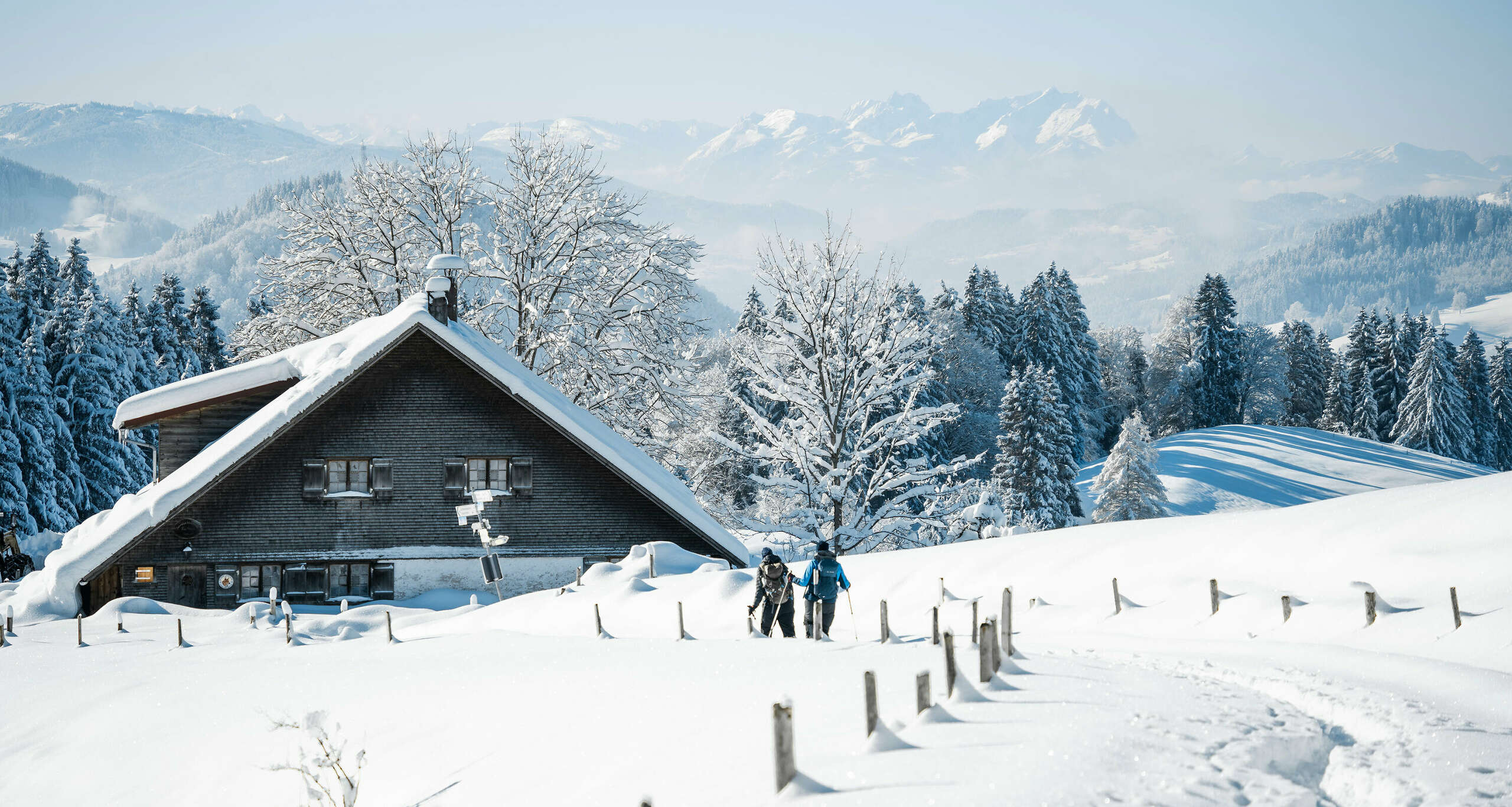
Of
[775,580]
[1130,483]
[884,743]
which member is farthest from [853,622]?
[1130,483]

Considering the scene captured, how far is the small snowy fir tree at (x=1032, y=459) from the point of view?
59.1 m

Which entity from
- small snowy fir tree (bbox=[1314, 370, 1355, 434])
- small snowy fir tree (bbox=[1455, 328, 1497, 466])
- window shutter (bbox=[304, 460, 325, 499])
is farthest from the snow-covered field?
small snowy fir tree (bbox=[1455, 328, 1497, 466])

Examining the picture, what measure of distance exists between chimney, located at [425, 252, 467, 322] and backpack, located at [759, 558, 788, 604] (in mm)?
14099

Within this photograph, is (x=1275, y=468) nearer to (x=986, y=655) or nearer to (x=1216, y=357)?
(x=1216, y=357)

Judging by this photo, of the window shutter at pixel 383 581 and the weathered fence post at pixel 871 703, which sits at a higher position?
the weathered fence post at pixel 871 703

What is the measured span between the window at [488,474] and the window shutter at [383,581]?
2.59 meters

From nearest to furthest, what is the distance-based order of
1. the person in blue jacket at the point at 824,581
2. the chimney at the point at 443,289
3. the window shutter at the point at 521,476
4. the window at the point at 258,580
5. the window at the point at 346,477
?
1. the person in blue jacket at the point at 824,581
2. the window at the point at 258,580
3. the window at the point at 346,477
4. the window shutter at the point at 521,476
5. the chimney at the point at 443,289

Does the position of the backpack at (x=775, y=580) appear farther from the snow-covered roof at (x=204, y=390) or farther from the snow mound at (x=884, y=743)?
the snow-covered roof at (x=204, y=390)

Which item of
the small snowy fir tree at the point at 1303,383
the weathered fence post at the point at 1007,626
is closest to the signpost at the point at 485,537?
the weathered fence post at the point at 1007,626

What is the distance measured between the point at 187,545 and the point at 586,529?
28.0 ft

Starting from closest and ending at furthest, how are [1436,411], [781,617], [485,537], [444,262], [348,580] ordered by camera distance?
1. [781,617]
2. [485,537]
3. [348,580]
4. [444,262]
5. [1436,411]

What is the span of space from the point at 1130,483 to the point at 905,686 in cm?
4951

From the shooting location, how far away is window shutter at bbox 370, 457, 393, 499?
2462 cm

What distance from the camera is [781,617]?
1606cm
